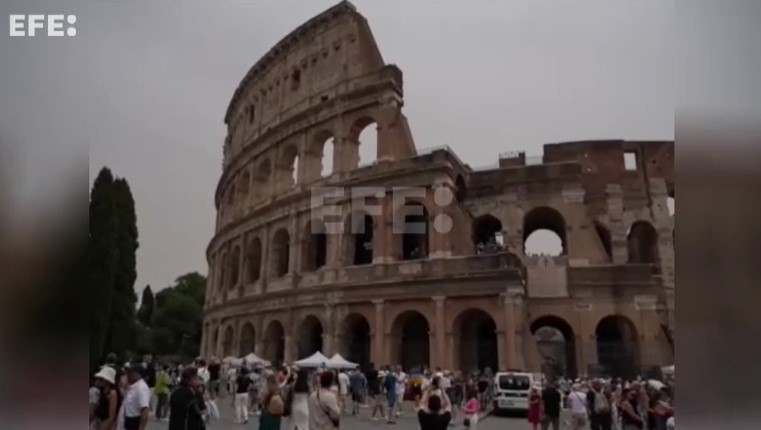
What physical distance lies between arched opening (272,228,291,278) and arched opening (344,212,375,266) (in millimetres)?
1205

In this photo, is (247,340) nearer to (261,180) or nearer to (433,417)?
(261,180)

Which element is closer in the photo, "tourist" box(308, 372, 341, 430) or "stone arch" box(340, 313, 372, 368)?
"tourist" box(308, 372, 341, 430)

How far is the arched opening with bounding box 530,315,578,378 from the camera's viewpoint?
297 inches

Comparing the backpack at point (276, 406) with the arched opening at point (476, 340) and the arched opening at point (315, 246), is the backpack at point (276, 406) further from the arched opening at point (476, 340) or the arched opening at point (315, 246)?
the arched opening at point (315, 246)

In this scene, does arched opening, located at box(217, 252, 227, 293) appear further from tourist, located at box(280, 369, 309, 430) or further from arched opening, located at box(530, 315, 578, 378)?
arched opening, located at box(530, 315, 578, 378)

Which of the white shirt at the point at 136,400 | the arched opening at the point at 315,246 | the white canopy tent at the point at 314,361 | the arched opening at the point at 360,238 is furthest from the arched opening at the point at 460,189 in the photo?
→ the white shirt at the point at 136,400

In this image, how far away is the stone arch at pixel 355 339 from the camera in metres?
8.39

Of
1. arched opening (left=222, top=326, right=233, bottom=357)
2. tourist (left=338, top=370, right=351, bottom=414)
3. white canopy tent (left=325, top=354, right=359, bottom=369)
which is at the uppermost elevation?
arched opening (left=222, top=326, right=233, bottom=357)

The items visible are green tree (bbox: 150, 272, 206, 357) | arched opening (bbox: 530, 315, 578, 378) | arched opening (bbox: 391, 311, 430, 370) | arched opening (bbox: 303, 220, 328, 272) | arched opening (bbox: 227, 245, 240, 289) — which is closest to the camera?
arched opening (bbox: 530, 315, 578, 378)

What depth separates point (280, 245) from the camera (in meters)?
9.77

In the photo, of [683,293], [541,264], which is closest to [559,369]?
[541,264]

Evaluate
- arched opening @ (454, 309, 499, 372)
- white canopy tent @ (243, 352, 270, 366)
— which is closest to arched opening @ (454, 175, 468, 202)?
arched opening @ (454, 309, 499, 372)

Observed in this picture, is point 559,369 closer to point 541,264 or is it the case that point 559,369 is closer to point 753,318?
point 541,264

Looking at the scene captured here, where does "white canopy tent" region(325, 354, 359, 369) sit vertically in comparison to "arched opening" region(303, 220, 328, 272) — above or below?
below
